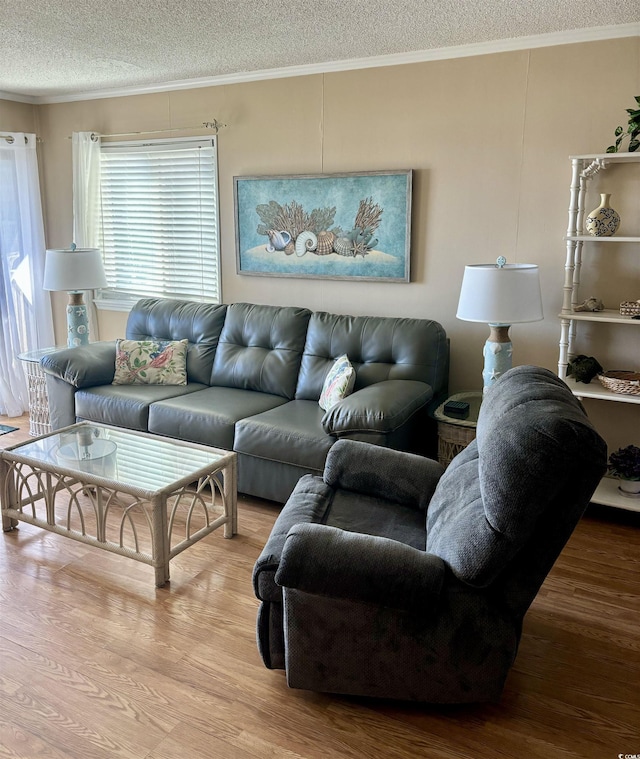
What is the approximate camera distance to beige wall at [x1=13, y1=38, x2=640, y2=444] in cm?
337

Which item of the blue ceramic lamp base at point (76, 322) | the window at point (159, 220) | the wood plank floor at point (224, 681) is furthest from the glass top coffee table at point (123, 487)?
the window at point (159, 220)

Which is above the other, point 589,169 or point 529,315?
point 589,169

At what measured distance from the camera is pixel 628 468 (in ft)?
10.8

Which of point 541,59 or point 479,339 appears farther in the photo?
point 479,339

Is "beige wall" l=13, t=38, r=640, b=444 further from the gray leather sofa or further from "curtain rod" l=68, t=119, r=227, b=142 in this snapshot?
the gray leather sofa

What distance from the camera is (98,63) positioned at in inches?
159

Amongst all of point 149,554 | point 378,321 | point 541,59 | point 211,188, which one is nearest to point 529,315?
point 378,321

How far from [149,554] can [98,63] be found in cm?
295

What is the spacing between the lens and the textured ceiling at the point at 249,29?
9.61 feet

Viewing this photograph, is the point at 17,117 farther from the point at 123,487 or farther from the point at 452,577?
the point at 452,577

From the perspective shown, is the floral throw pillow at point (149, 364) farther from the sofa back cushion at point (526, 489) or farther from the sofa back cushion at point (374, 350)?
the sofa back cushion at point (526, 489)

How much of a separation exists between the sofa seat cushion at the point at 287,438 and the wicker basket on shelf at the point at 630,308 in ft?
5.03

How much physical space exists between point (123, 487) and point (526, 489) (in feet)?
5.59

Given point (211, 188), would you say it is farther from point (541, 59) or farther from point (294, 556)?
point (294, 556)
